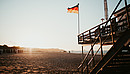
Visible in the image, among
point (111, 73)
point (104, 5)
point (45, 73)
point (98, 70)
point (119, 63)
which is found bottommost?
point (45, 73)

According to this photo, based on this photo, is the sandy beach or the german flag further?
the german flag

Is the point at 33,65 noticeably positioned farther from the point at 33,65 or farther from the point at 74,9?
the point at 74,9

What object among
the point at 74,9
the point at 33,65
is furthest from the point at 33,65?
the point at 74,9

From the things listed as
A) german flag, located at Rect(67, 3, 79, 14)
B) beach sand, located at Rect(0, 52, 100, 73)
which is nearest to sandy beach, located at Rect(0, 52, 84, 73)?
beach sand, located at Rect(0, 52, 100, 73)

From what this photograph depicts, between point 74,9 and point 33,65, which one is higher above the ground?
point 74,9

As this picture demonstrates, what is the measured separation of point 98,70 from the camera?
4.60 m

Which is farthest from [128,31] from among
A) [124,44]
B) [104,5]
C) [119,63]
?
[104,5]

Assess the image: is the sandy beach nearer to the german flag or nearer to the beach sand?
the beach sand

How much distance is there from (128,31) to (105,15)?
1555 cm

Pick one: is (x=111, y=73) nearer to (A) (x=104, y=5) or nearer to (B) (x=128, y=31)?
(B) (x=128, y=31)

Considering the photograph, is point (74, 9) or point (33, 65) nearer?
point (33, 65)

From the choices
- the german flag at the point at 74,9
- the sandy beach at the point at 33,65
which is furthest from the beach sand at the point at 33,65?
the german flag at the point at 74,9

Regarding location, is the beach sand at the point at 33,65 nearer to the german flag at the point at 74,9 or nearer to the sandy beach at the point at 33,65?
the sandy beach at the point at 33,65

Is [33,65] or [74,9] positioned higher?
[74,9]
